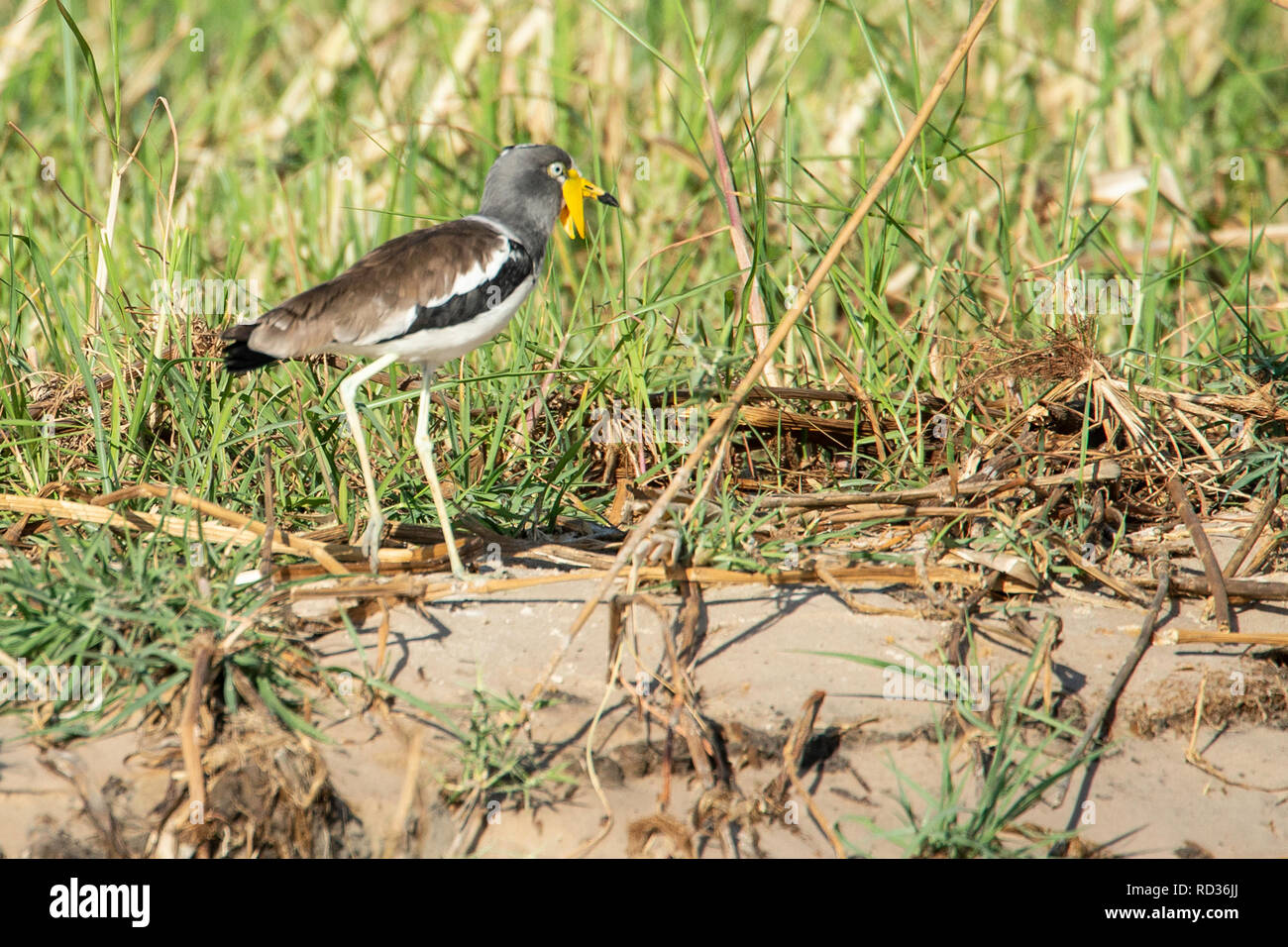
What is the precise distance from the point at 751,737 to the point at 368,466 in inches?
53.2

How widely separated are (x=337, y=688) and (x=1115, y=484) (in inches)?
94.1

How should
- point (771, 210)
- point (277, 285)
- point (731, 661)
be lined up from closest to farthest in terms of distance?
point (731, 661), point (277, 285), point (771, 210)

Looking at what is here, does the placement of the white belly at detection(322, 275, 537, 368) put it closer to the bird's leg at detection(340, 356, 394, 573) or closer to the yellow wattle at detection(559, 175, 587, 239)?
the bird's leg at detection(340, 356, 394, 573)

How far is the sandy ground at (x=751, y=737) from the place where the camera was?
2.79 meters

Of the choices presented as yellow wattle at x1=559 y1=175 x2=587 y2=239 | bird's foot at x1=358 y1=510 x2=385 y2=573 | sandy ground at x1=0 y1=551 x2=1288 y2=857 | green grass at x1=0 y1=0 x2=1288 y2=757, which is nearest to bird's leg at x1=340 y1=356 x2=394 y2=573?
bird's foot at x1=358 y1=510 x2=385 y2=573

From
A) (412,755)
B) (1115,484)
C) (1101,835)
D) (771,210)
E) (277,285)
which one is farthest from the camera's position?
(771,210)

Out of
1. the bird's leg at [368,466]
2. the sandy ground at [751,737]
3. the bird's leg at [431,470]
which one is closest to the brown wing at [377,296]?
the bird's leg at [368,466]

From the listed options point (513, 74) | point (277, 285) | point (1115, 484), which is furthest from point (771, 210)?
point (1115, 484)

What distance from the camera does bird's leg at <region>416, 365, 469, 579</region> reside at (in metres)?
3.45

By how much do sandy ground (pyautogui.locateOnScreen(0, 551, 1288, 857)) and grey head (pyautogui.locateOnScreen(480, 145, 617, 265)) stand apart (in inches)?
50.7

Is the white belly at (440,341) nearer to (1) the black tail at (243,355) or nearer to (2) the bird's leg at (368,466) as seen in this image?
(2) the bird's leg at (368,466)

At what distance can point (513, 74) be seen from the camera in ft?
21.9

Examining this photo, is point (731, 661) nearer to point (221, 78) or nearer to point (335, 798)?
point (335, 798)

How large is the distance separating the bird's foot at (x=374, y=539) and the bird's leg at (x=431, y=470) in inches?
6.7
